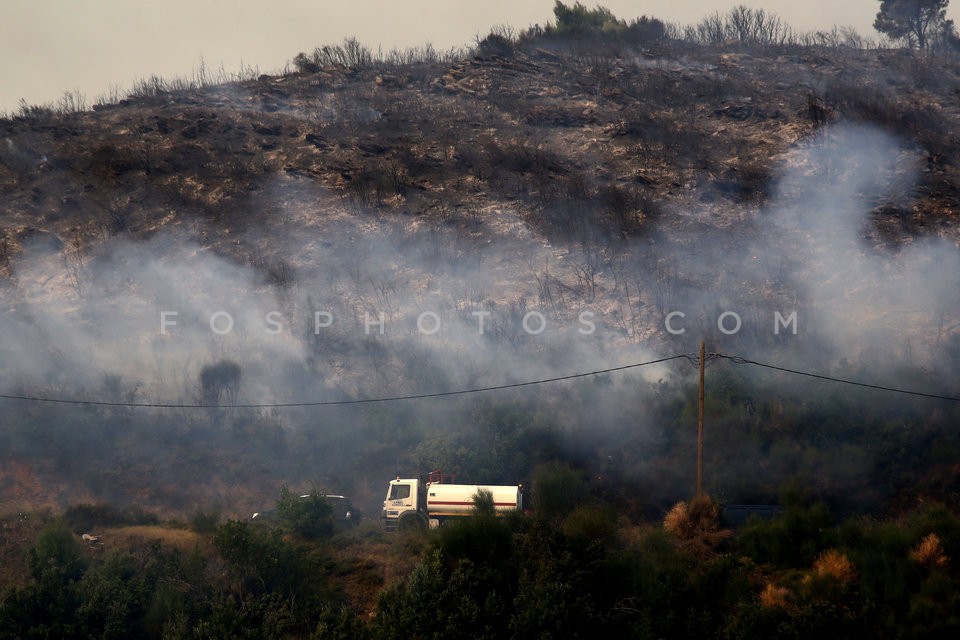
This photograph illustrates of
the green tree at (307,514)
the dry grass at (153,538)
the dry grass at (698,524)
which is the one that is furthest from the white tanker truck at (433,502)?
the dry grass at (153,538)

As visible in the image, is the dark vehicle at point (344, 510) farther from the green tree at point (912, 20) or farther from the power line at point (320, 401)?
the green tree at point (912, 20)

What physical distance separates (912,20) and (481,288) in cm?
4610

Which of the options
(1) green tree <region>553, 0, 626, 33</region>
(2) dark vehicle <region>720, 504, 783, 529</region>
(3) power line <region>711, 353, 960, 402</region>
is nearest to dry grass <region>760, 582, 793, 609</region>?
(2) dark vehicle <region>720, 504, 783, 529</region>

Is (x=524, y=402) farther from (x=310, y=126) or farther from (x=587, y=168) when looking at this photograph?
(x=310, y=126)

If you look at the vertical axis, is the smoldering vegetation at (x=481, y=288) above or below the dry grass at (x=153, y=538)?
above

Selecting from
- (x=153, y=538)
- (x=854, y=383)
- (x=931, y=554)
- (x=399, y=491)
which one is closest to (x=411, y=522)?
(x=399, y=491)

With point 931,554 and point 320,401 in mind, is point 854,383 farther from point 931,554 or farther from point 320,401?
point 320,401

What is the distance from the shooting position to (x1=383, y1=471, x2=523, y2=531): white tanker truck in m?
26.8

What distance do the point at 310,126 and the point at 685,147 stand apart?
2001 cm

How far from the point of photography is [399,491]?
2792cm

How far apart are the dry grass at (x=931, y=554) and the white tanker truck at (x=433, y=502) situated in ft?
34.2

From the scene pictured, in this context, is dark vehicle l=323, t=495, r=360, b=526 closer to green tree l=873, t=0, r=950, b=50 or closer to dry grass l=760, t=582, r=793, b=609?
dry grass l=760, t=582, r=793, b=609

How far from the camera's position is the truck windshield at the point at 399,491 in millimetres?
27828

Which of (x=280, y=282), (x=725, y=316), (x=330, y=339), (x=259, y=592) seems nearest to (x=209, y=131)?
(x=280, y=282)
